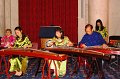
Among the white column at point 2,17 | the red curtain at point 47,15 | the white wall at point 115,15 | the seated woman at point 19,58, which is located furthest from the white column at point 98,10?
the seated woman at point 19,58

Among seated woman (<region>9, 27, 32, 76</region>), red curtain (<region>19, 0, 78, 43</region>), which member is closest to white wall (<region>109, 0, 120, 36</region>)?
red curtain (<region>19, 0, 78, 43</region>)

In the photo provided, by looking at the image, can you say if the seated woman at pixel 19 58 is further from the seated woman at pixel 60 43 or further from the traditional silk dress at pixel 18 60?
the seated woman at pixel 60 43

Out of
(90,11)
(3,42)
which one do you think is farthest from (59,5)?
(3,42)

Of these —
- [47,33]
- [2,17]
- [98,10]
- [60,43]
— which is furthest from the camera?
[2,17]

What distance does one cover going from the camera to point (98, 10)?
36.0ft

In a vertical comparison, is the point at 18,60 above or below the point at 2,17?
below

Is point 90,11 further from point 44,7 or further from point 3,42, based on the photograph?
point 3,42

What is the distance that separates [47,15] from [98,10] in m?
2.14

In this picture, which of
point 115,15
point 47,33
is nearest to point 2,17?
point 47,33

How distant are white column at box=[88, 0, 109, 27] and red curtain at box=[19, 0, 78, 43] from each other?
1106 mm

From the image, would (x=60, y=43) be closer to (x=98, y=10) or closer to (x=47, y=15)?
(x=98, y=10)

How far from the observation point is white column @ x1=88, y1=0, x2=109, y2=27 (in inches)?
432

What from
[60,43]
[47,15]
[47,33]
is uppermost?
[47,15]

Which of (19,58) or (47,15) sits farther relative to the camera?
(47,15)
